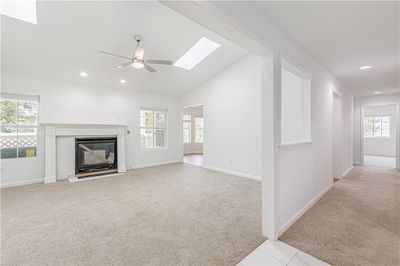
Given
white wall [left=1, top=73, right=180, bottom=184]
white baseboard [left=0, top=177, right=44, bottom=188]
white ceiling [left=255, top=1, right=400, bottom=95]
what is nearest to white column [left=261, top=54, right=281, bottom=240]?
white ceiling [left=255, top=1, right=400, bottom=95]

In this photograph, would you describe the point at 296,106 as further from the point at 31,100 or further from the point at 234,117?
the point at 31,100

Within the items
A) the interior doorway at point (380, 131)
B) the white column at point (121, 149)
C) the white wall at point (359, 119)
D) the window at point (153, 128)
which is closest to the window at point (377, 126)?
the interior doorway at point (380, 131)

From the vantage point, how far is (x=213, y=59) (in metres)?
4.86

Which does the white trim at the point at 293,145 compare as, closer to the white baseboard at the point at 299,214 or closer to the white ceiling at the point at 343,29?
the white baseboard at the point at 299,214

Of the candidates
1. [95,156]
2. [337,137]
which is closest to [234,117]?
[337,137]

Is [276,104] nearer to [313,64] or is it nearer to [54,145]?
[313,64]

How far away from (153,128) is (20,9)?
4.48m

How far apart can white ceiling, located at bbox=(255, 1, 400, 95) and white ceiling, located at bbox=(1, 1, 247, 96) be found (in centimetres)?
181

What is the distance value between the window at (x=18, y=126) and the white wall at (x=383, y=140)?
1272cm

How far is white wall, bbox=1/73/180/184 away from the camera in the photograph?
438cm

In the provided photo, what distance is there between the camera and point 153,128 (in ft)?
22.5

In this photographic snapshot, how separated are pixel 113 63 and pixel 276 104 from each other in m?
3.87

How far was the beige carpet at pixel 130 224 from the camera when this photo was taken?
1.87m

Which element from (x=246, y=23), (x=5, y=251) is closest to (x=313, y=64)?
(x=246, y=23)
